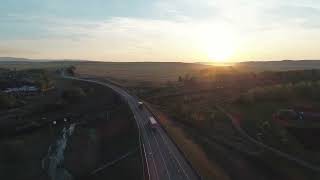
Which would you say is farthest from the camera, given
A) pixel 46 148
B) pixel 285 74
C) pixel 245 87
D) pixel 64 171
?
pixel 285 74

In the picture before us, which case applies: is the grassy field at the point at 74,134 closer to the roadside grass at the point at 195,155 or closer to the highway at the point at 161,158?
the highway at the point at 161,158

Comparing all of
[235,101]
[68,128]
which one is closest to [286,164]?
[235,101]

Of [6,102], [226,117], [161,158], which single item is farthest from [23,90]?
[161,158]

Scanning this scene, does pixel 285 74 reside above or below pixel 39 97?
above

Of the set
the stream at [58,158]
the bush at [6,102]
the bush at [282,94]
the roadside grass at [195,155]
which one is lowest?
the stream at [58,158]

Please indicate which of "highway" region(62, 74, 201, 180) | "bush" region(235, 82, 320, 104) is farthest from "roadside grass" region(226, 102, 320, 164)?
"highway" region(62, 74, 201, 180)

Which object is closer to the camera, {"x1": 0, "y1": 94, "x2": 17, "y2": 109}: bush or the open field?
the open field

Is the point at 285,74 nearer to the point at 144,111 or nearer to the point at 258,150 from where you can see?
the point at 144,111

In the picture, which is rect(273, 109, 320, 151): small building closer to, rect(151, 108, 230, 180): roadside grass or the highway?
rect(151, 108, 230, 180): roadside grass

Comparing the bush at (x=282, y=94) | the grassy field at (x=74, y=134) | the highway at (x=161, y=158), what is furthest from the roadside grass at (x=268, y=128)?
the grassy field at (x=74, y=134)
